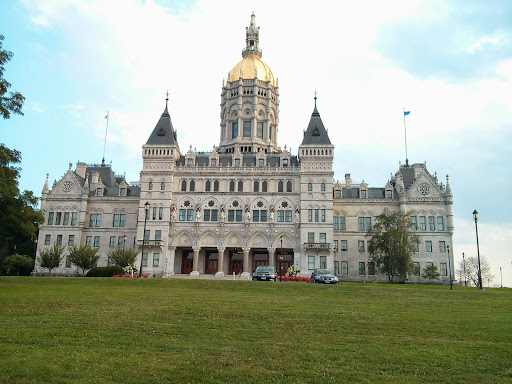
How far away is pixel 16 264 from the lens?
59.8 meters

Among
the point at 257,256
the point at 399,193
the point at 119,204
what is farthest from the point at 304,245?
the point at 119,204

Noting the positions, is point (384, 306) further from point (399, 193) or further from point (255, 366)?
point (399, 193)

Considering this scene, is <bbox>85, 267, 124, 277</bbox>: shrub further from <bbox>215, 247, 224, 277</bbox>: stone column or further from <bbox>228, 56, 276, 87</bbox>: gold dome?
<bbox>228, 56, 276, 87</bbox>: gold dome

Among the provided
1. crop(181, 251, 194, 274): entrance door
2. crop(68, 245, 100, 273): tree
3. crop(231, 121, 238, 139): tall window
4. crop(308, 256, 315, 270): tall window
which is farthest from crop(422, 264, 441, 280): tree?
crop(68, 245, 100, 273): tree

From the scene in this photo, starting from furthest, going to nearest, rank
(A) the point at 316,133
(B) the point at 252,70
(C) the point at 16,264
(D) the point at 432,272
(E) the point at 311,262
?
1. (B) the point at 252,70
2. (A) the point at 316,133
3. (E) the point at 311,262
4. (D) the point at 432,272
5. (C) the point at 16,264

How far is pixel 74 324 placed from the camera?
696 inches

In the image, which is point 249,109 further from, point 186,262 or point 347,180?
point 186,262

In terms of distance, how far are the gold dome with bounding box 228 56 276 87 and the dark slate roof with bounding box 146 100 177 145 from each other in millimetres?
17154

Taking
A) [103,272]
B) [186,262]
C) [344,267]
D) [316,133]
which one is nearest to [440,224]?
[344,267]

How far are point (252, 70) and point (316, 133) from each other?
22221mm

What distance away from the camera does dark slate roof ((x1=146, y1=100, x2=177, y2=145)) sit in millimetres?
67375

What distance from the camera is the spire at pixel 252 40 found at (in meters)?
85.0

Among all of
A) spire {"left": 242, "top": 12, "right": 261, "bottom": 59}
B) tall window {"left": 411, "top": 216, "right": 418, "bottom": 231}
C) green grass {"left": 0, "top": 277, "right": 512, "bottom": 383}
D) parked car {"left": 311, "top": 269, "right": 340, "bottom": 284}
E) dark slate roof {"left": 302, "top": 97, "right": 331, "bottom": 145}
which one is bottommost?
green grass {"left": 0, "top": 277, "right": 512, "bottom": 383}

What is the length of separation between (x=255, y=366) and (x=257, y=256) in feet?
175
